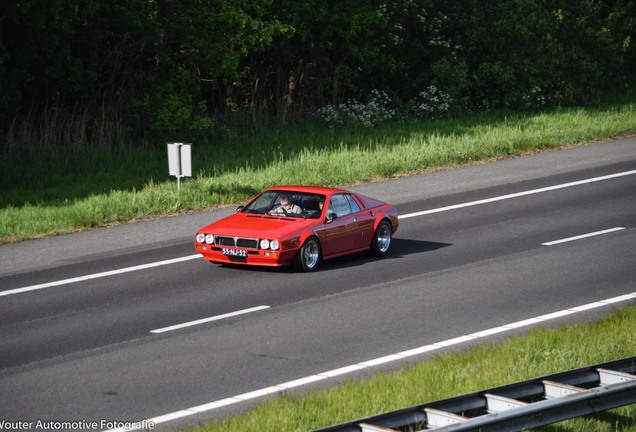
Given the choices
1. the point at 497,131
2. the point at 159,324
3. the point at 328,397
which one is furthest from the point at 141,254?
the point at 497,131

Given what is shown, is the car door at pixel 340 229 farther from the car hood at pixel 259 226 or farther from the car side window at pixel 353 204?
the car hood at pixel 259 226

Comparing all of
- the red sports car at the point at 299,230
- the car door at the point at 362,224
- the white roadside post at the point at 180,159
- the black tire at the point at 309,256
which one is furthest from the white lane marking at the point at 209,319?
the white roadside post at the point at 180,159

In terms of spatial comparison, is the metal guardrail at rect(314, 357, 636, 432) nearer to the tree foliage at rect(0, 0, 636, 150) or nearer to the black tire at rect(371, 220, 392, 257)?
the black tire at rect(371, 220, 392, 257)

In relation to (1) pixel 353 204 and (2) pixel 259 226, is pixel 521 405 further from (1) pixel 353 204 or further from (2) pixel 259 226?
(1) pixel 353 204

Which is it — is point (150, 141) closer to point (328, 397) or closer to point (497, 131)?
point (497, 131)

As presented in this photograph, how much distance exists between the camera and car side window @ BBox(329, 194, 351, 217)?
18516 mm

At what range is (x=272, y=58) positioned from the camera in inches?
1516

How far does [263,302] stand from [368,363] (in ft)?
11.2

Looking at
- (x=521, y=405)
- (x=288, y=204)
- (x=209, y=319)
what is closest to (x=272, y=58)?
(x=288, y=204)

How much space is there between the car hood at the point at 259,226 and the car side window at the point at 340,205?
678 millimetres

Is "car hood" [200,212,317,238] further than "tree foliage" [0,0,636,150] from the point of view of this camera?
No

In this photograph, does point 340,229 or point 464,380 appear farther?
point 340,229

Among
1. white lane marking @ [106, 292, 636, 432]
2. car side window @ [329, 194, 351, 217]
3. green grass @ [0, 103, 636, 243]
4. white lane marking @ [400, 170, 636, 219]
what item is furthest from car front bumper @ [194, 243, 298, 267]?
white lane marking @ [400, 170, 636, 219]

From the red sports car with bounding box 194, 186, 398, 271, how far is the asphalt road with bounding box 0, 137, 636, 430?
1.04 feet
